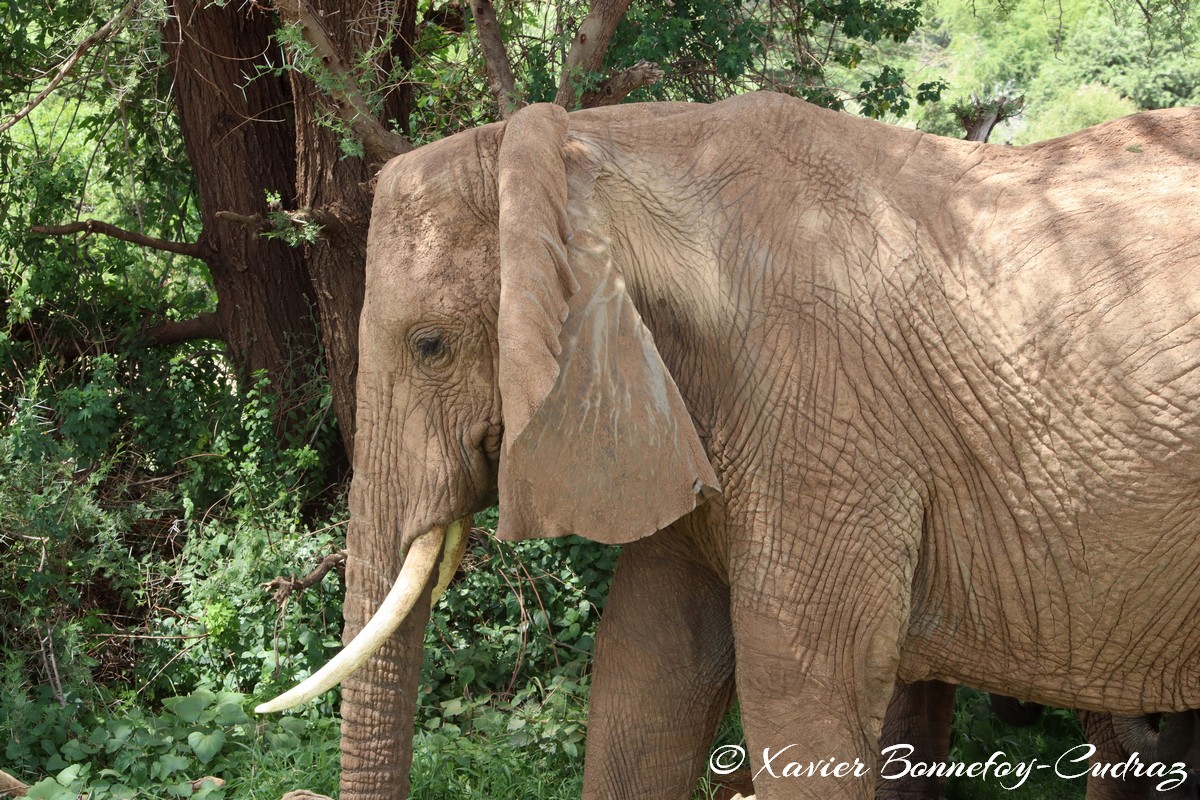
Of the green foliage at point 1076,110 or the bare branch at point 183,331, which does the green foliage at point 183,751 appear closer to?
the bare branch at point 183,331

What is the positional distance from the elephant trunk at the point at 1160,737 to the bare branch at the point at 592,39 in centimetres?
289

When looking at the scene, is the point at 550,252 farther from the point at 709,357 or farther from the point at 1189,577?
the point at 1189,577

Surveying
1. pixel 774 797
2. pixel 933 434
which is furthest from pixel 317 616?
pixel 933 434

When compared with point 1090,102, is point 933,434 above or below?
below

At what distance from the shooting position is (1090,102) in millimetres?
20234

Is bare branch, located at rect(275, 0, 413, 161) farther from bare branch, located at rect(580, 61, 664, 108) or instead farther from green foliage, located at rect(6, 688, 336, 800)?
green foliage, located at rect(6, 688, 336, 800)

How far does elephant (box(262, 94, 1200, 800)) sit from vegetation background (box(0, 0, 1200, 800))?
1.67m

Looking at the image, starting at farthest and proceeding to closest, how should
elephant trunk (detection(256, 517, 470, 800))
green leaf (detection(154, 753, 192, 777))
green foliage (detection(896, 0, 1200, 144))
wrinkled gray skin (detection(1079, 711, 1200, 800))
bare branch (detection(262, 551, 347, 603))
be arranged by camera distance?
green foliage (detection(896, 0, 1200, 144)) < bare branch (detection(262, 551, 347, 603)) < green leaf (detection(154, 753, 192, 777)) < wrinkled gray skin (detection(1079, 711, 1200, 800)) < elephant trunk (detection(256, 517, 470, 800))

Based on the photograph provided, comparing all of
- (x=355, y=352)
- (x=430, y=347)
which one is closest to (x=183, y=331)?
(x=355, y=352)

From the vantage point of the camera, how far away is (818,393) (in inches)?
Result: 127

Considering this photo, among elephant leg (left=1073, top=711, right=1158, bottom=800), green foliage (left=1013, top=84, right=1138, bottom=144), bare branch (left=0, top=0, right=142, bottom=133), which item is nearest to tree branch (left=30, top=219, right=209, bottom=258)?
bare branch (left=0, top=0, right=142, bottom=133)

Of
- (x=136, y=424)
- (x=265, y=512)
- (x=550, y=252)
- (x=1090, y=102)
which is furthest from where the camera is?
(x=1090, y=102)

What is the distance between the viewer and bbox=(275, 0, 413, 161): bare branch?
4.71m

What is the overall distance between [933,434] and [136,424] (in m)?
4.19
